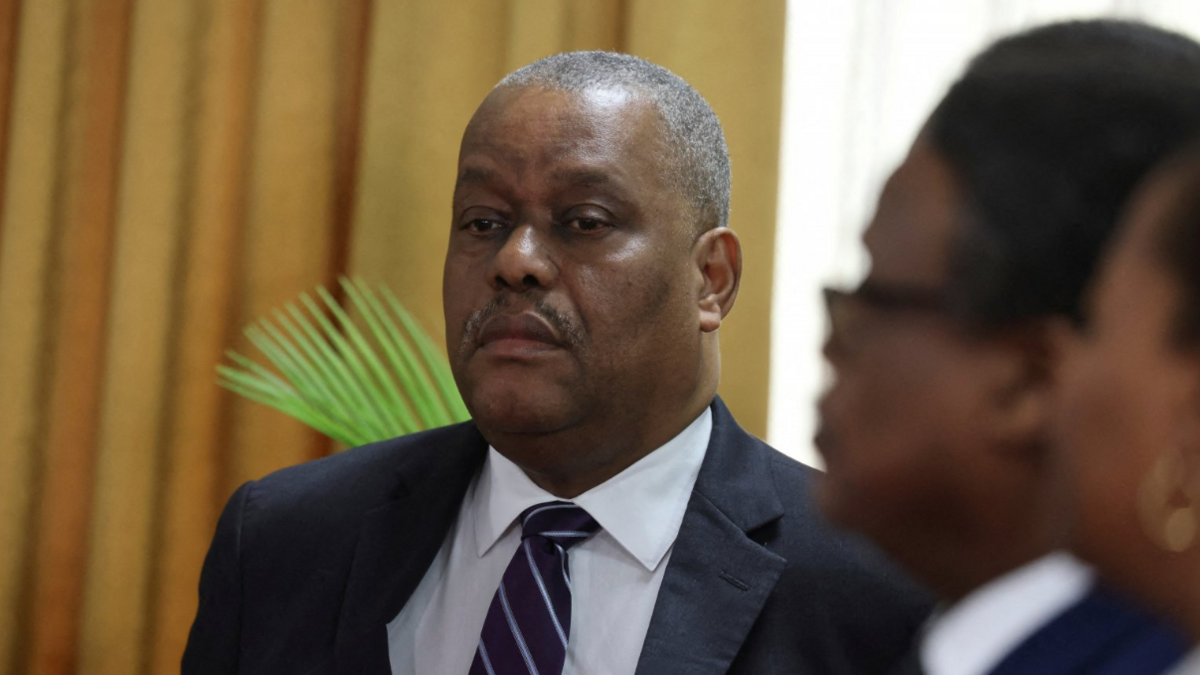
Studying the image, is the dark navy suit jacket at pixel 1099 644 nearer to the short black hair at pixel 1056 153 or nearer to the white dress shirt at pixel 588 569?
the short black hair at pixel 1056 153

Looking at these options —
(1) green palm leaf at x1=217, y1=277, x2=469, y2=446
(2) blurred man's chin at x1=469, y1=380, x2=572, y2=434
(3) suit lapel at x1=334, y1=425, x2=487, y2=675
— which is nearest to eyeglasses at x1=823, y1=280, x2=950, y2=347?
(2) blurred man's chin at x1=469, y1=380, x2=572, y2=434

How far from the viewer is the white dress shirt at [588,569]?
145 cm

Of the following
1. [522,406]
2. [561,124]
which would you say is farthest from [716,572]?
[561,124]

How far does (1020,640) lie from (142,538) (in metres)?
2.24

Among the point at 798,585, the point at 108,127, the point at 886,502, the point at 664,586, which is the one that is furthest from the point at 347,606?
the point at 108,127

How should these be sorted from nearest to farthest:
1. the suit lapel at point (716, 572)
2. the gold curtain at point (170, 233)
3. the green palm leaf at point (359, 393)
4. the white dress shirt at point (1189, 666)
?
1. the white dress shirt at point (1189, 666)
2. the suit lapel at point (716, 572)
3. the green palm leaf at point (359, 393)
4. the gold curtain at point (170, 233)

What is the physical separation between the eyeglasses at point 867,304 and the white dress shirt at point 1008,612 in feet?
0.46

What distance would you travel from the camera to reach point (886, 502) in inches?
25.8

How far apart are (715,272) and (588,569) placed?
41 cm

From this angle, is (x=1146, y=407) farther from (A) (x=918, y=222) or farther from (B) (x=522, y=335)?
(B) (x=522, y=335)

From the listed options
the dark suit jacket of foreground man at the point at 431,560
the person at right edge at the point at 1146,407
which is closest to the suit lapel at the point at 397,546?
the dark suit jacket of foreground man at the point at 431,560

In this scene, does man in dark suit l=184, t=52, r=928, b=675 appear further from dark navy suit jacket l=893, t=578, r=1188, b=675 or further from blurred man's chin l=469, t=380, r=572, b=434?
dark navy suit jacket l=893, t=578, r=1188, b=675

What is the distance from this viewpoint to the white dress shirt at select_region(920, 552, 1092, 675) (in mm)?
596

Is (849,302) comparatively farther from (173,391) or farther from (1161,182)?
(173,391)
